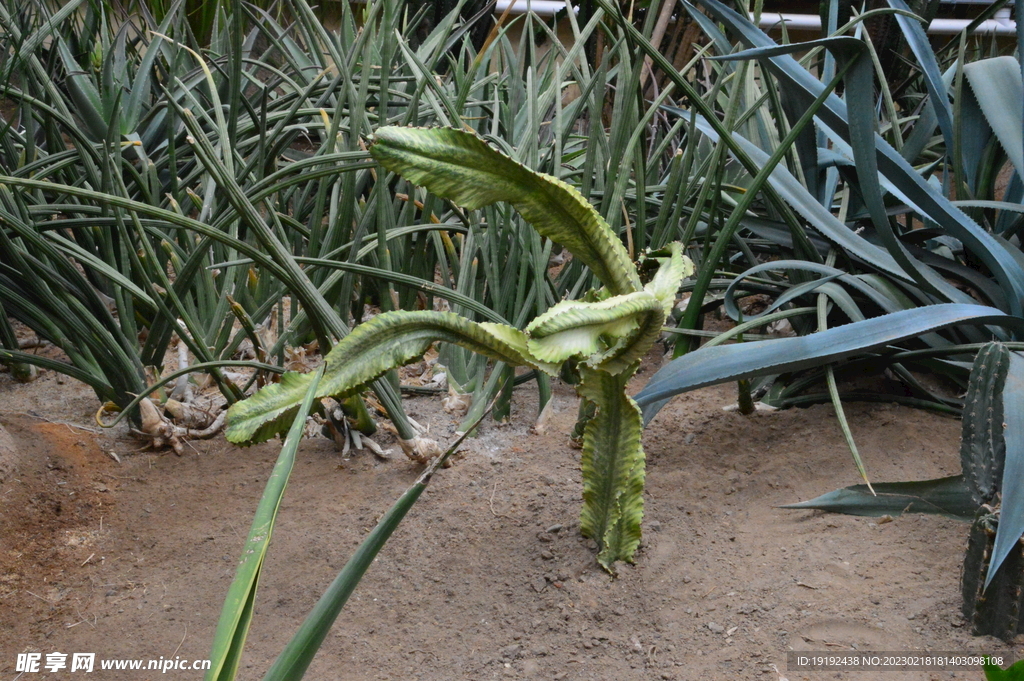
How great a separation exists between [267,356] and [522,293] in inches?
18.6

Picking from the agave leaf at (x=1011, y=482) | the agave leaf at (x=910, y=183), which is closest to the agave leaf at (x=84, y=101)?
the agave leaf at (x=910, y=183)

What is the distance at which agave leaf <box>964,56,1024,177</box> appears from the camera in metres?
1.17

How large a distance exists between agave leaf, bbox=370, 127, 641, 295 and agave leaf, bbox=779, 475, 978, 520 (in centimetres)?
37

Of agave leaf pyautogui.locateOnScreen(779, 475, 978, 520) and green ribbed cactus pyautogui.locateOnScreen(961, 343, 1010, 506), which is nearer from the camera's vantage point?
green ribbed cactus pyautogui.locateOnScreen(961, 343, 1010, 506)

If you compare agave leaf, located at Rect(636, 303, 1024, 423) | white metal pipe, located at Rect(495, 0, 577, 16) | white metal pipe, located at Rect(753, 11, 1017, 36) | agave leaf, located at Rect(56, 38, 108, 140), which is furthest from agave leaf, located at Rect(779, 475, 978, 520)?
white metal pipe, located at Rect(495, 0, 577, 16)

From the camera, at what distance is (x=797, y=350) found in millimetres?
980

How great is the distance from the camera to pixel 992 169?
4.36 ft

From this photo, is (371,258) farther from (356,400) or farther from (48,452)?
(48,452)

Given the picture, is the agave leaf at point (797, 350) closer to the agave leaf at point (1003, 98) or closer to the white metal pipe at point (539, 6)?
the agave leaf at point (1003, 98)

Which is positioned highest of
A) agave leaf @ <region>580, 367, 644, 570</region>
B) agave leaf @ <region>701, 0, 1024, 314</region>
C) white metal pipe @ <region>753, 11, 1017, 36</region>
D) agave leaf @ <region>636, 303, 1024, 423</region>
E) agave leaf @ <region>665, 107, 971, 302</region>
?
white metal pipe @ <region>753, 11, 1017, 36</region>

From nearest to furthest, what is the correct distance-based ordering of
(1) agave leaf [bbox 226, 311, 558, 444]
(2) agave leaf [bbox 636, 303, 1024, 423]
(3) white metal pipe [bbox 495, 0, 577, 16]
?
(1) agave leaf [bbox 226, 311, 558, 444] < (2) agave leaf [bbox 636, 303, 1024, 423] < (3) white metal pipe [bbox 495, 0, 577, 16]

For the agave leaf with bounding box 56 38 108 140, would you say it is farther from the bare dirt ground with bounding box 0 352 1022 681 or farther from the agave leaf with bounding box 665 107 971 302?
the agave leaf with bounding box 665 107 971 302

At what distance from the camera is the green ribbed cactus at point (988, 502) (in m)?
0.74

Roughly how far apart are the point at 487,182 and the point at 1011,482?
0.60m
